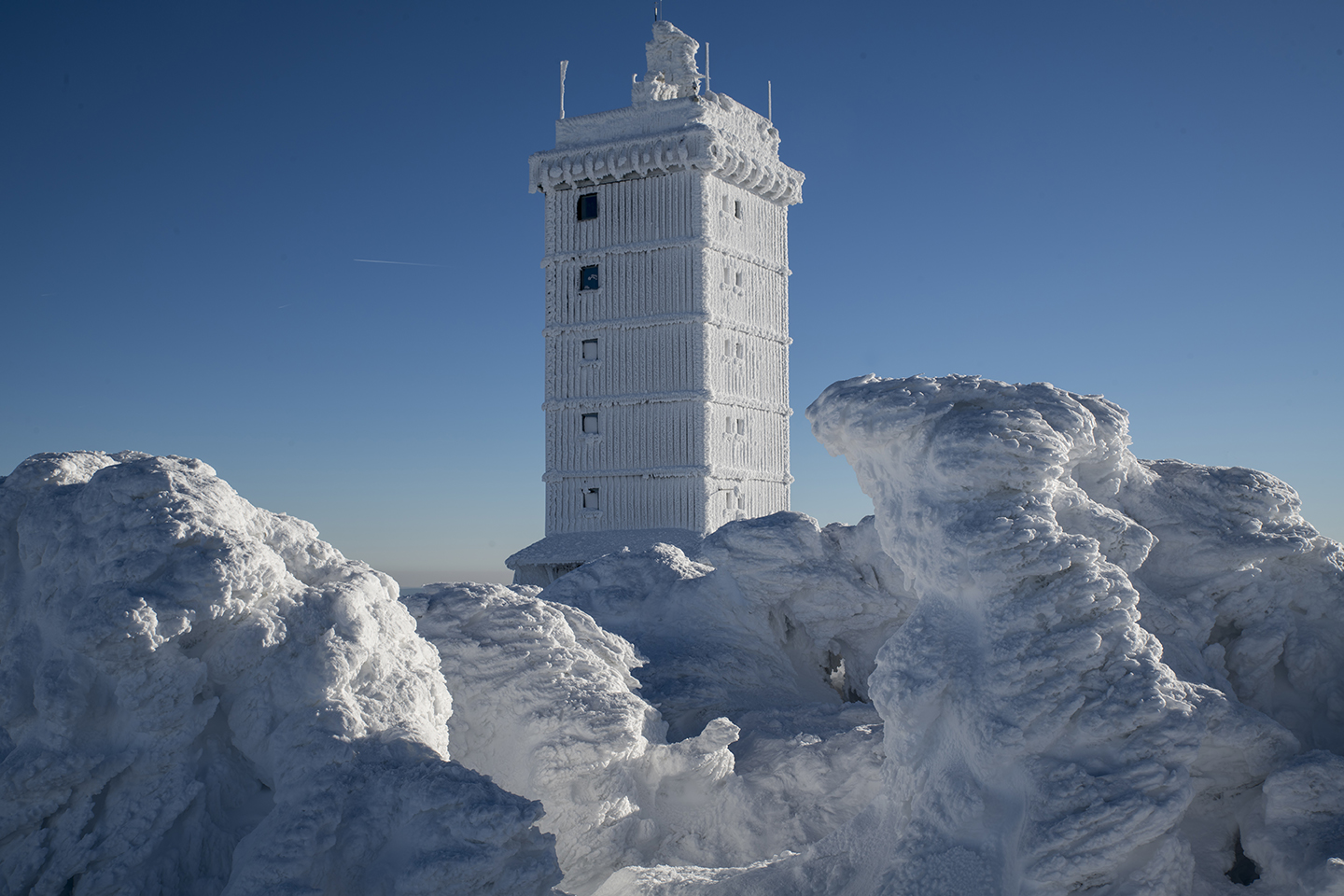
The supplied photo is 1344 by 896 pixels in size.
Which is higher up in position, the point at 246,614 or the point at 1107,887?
the point at 246,614

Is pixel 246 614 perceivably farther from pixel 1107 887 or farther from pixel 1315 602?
pixel 1315 602

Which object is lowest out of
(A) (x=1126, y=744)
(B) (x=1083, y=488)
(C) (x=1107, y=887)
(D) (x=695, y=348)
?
(C) (x=1107, y=887)

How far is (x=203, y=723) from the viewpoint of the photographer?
3.84m

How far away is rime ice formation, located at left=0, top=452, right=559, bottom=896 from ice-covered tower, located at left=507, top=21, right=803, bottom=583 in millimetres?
16371

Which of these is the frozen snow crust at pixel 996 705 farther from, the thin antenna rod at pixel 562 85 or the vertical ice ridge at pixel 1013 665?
the thin antenna rod at pixel 562 85

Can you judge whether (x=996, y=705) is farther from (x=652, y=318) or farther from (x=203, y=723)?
(x=652, y=318)

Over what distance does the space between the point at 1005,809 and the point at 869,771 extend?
147 cm

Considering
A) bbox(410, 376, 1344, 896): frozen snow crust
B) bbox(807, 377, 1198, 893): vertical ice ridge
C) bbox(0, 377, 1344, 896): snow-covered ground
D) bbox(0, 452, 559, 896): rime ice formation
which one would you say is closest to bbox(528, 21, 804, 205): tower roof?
bbox(410, 376, 1344, 896): frozen snow crust

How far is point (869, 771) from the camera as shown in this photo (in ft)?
16.7

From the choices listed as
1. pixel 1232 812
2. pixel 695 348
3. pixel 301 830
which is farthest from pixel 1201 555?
pixel 695 348

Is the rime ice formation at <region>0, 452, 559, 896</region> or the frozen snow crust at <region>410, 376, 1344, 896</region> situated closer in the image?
the rime ice formation at <region>0, 452, 559, 896</region>

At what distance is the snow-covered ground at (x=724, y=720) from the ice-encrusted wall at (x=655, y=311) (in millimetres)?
15907

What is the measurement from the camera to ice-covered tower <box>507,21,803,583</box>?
21078 mm

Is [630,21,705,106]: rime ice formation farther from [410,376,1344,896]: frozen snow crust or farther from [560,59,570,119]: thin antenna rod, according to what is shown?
[410,376,1344,896]: frozen snow crust
